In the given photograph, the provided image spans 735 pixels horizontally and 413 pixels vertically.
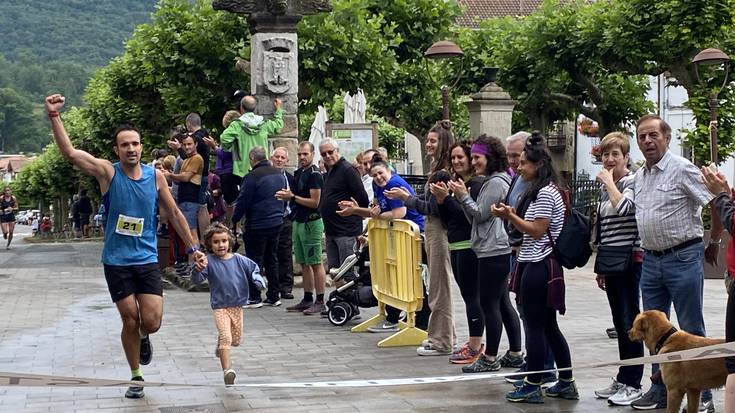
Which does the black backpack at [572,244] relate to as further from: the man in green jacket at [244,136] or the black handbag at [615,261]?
the man in green jacket at [244,136]

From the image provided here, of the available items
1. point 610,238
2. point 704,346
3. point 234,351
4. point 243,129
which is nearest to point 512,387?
point 610,238

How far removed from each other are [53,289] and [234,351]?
7.30 m

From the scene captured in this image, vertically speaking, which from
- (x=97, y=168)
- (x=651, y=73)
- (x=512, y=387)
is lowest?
(x=512, y=387)

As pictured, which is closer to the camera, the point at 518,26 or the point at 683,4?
the point at 683,4

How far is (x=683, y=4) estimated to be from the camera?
2661cm

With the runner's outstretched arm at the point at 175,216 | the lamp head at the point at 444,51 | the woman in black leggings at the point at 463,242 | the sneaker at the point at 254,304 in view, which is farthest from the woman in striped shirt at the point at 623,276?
the lamp head at the point at 444,51

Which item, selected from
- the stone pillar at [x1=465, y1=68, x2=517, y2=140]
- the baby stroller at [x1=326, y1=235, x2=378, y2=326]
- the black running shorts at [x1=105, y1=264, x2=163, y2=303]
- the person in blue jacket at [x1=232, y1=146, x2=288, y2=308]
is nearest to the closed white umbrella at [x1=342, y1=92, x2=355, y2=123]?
the stone pillar at [x1=465, y1=68, x2=517, y2=140]

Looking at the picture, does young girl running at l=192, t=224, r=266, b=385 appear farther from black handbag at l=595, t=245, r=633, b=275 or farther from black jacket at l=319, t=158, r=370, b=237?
black jacket at l=319, t=158, r=370, b=237

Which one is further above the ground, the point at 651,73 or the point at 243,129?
the point at 651,73

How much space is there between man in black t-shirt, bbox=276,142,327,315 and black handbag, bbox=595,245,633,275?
577 cm

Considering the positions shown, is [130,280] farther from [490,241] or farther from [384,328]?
[384,328]

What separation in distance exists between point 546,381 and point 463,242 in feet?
4.72

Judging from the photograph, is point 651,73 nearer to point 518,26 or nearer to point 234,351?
point 518,26

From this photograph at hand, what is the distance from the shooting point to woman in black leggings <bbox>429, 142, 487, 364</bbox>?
9352mm
